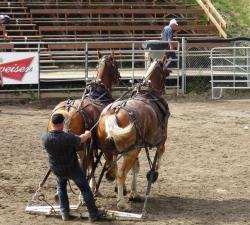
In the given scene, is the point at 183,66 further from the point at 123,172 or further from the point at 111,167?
the point at 123,172

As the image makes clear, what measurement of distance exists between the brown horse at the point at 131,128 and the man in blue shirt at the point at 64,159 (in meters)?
0.45

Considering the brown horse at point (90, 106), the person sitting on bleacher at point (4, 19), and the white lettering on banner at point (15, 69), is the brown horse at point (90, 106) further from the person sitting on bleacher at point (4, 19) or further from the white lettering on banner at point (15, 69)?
the person sitting on bleacher at point (4, 19)

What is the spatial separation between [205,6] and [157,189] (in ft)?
63.1

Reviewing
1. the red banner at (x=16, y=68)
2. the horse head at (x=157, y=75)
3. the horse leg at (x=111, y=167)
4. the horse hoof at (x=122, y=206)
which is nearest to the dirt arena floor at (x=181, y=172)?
the horse hoof at (x=122, y=206)

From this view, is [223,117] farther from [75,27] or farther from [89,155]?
[75,27]

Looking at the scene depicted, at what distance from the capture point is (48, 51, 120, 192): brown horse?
7613mm

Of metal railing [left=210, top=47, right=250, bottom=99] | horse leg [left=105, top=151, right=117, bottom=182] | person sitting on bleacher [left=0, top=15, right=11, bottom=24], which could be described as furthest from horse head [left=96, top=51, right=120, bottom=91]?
person sitting on bleacher [left=0, top=15, right=11, bottom=24]

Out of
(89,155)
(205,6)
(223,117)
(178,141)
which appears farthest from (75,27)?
(89,155)

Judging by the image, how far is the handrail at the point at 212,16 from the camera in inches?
961

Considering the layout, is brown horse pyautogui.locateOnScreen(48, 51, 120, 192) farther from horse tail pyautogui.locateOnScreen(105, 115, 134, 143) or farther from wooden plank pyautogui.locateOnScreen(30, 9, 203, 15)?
wooden plank pyautogui.locateOnScreen(30, 9, 203, 15)

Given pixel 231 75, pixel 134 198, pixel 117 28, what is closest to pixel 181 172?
pixel 134 198

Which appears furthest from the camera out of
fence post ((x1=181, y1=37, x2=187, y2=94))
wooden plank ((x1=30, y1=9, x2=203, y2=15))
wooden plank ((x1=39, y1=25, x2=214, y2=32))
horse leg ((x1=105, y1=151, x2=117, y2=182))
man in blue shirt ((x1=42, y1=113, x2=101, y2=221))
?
wooden plank ((x1=30, y1=9, x2=203, y2=15))

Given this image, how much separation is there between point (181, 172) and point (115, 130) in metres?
2.90

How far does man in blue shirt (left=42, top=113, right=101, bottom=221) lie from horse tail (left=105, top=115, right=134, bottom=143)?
1.05 feet
